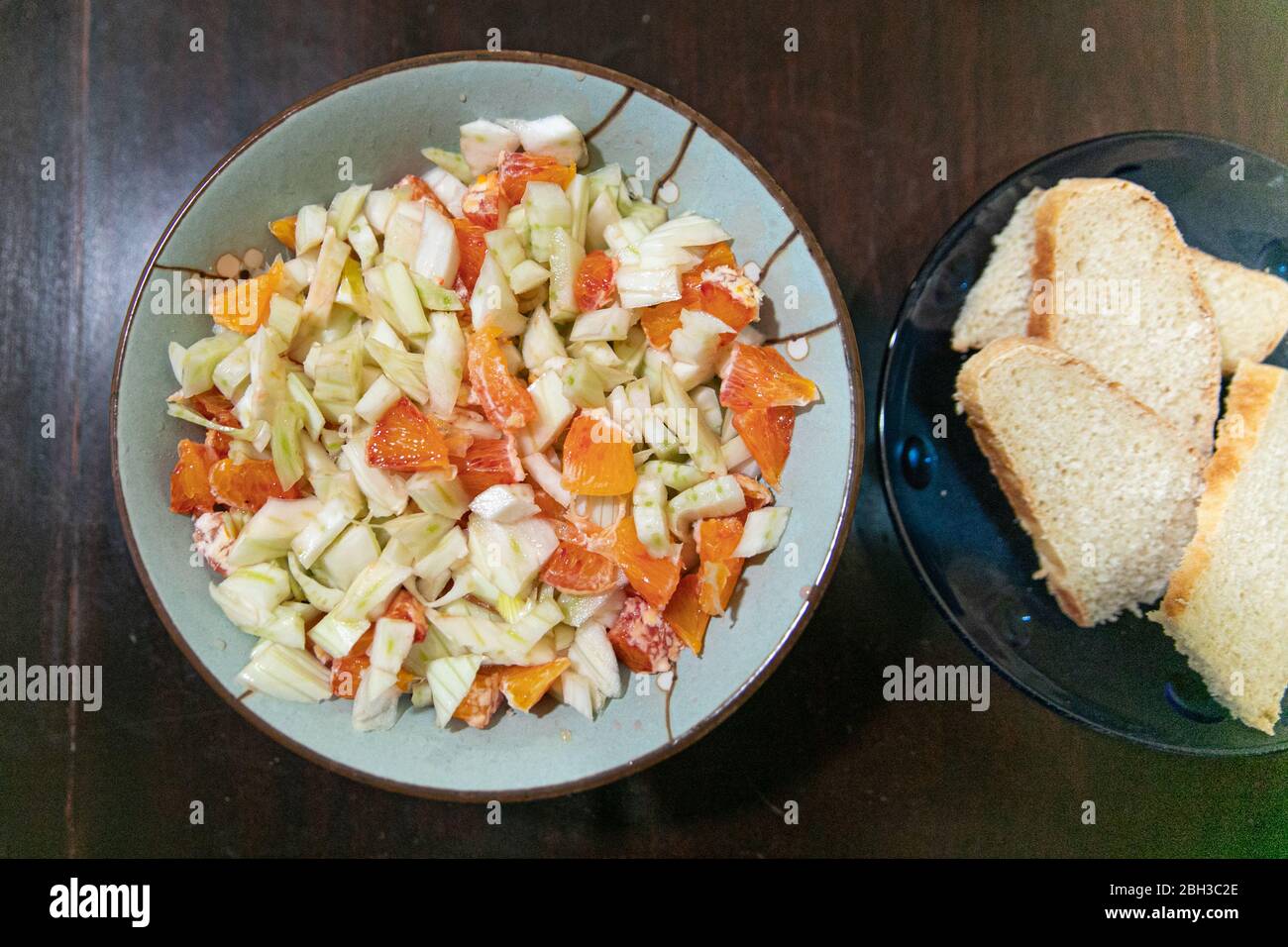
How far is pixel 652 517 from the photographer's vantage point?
1.12m

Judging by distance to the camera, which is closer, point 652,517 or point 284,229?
point 652,517

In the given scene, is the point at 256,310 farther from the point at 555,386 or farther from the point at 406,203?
the point at 555,386

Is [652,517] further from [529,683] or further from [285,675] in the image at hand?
[285,675]

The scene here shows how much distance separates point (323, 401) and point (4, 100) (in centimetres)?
91

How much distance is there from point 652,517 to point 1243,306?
0.96 metres

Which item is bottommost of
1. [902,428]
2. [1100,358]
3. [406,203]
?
[902,428]

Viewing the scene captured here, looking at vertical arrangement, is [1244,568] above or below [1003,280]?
below

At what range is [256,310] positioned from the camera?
46.8 inches

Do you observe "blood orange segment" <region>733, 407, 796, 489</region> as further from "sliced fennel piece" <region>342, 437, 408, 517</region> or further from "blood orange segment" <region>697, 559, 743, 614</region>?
"sliced fennel piece" <region>342, 437, 408, 517</region>

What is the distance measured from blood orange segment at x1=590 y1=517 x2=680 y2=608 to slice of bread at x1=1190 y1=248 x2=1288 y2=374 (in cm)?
92

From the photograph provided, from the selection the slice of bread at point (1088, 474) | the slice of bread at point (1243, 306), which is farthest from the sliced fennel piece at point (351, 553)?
the slice of bread at point (1243, 306)

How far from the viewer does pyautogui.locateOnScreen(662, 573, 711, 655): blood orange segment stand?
1.17 metres

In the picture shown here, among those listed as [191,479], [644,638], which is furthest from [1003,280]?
[191,479]
